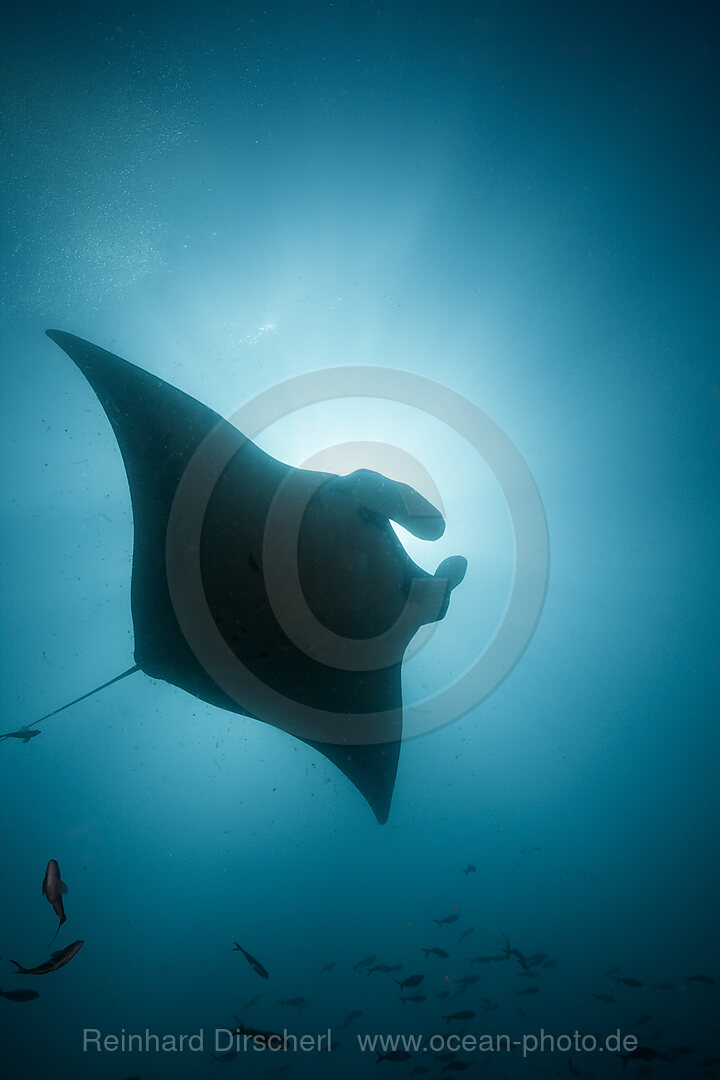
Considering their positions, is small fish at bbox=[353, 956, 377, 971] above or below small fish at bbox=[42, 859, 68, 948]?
below

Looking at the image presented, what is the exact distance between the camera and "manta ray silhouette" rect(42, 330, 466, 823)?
323cm

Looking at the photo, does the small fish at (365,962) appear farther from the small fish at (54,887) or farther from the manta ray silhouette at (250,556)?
A: the manta ray silhouette at (250,556)

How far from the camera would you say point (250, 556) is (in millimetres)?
3408

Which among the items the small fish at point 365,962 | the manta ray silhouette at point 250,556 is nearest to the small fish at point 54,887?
the manta ray silhouette at point 250,556

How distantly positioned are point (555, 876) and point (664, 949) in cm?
487

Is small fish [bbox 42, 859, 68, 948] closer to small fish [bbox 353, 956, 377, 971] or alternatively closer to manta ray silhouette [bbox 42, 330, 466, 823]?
manta ray silhouette [bbox 42, 330, 466, 823]

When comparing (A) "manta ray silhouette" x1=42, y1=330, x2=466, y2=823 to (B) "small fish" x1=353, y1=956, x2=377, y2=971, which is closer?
(A) "manta ray silhouette" x1=42, y1=330, x2=466, y2=823

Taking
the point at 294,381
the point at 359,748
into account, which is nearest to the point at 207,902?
the point at 359,748

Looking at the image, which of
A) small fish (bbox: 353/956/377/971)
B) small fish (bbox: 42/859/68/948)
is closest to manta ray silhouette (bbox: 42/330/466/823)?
small fish (bbox: 42/859/68/948)

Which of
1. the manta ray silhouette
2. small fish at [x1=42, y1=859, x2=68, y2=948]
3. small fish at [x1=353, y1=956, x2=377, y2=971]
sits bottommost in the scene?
small fish at [x1=353, y1=956, x2=377, y2=971]

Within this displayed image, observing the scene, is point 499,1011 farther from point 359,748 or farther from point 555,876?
point 359,748

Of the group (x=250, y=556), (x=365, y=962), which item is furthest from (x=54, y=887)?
(x=365, y=962)

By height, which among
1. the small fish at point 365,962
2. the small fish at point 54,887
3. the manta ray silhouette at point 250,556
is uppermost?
the manta ray silhouette at point 250,556

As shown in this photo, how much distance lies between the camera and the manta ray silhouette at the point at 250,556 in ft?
10.6
